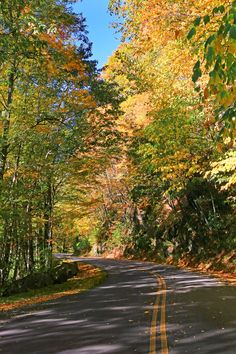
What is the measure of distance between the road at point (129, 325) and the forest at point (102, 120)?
180 inches

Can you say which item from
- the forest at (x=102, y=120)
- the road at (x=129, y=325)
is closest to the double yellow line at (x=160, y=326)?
the road at (x=129, y=325)

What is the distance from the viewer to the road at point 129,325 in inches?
286

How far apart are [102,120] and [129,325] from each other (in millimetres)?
13378

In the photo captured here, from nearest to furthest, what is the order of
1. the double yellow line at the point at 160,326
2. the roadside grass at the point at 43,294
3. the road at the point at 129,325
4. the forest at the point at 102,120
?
the double yellow line at the point at 160,326 < the road at the point at 129,325 < the forest at the point at 102,120 < the roadside grass at the point at 43,294

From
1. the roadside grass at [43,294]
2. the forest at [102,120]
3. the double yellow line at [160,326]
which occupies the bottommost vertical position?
the double yellow line at [160,326]

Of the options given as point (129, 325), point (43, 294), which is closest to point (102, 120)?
point (43, 294)

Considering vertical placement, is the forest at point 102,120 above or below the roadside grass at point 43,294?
above

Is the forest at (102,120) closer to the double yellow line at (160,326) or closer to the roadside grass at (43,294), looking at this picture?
the roadside grass at (43,294)

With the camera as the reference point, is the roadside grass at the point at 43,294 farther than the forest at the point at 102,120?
Yes

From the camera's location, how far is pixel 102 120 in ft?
67.8

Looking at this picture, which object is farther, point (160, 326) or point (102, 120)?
point (102, 120)

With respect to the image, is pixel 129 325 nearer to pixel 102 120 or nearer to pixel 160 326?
pixel 160 326

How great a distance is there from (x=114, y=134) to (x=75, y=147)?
3273mm

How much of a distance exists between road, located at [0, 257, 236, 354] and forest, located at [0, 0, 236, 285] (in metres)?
4.57
